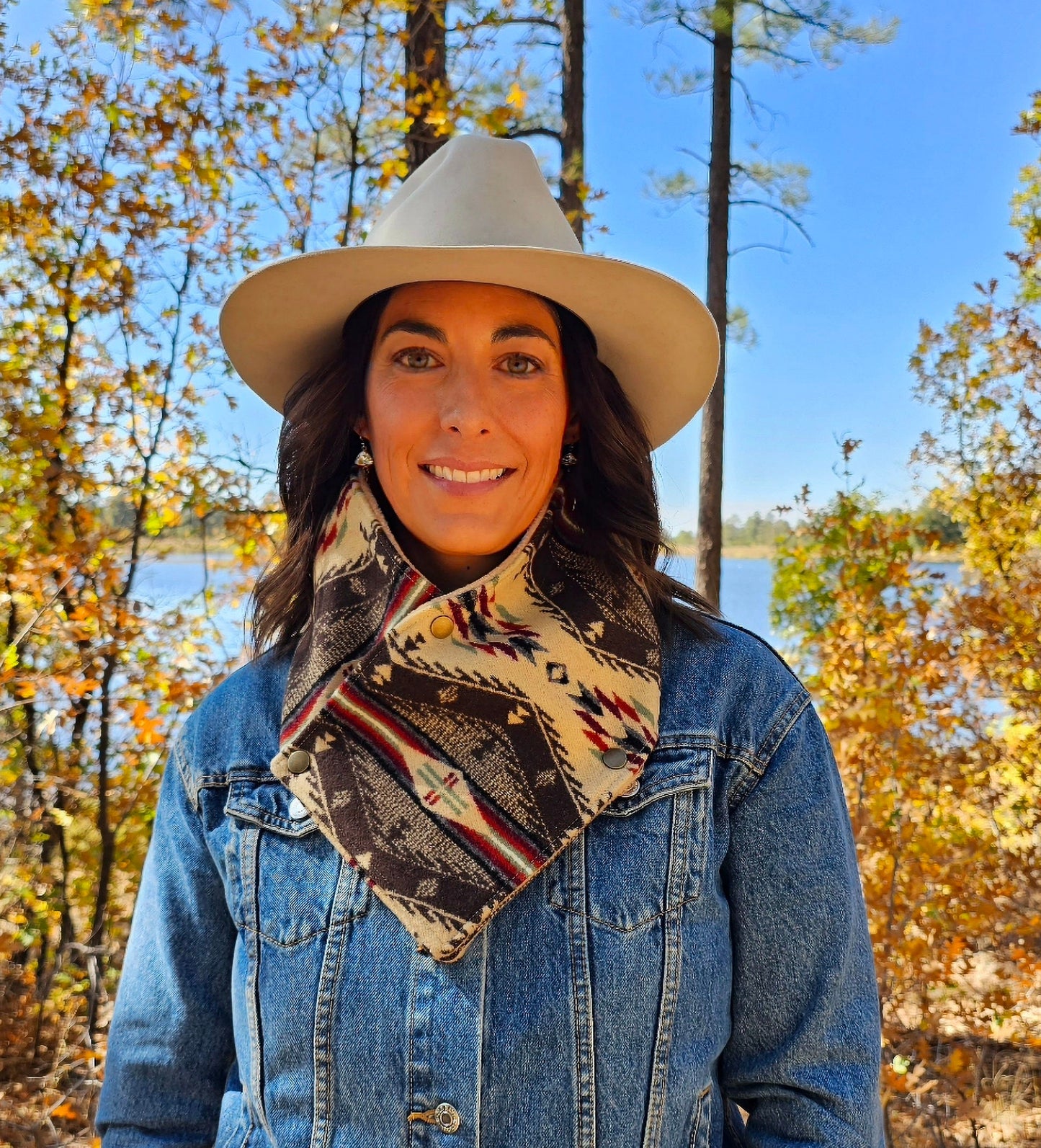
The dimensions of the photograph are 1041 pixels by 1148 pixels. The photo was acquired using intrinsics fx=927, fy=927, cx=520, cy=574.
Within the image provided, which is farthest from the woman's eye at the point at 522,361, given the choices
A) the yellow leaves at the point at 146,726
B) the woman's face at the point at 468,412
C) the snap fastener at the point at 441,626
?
the yellow leaves at the point at 146,726

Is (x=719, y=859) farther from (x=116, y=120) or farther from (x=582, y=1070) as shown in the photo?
(x=116, y=120)

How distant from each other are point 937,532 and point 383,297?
4.11 metres

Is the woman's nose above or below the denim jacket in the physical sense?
above

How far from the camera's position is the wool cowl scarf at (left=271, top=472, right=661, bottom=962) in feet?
4.10

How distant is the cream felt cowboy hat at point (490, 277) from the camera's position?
1404 mm

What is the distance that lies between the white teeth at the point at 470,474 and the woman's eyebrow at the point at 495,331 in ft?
0.66

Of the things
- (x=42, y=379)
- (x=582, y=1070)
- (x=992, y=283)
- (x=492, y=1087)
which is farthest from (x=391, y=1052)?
(x=992, y=283)

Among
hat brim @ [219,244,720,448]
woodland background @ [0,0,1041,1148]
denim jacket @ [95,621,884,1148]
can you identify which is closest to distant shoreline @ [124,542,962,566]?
woodland background @ [0,0,1041,1148]

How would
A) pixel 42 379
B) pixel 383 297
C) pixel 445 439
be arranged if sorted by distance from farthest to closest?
pixel 42 379 → pixel 383 297 → pixel 445 439

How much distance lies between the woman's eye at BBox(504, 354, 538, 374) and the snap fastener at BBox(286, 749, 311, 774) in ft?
2.14

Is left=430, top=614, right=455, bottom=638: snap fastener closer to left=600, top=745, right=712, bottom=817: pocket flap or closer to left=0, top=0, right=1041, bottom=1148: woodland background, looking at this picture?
left=600, top=745, right=712, bottom=817: pocket flap

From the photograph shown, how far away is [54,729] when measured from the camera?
4.39 metres

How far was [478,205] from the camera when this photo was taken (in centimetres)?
150

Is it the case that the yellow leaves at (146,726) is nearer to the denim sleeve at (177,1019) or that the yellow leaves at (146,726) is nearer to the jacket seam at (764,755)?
the denim sleeve at (177,1019)
